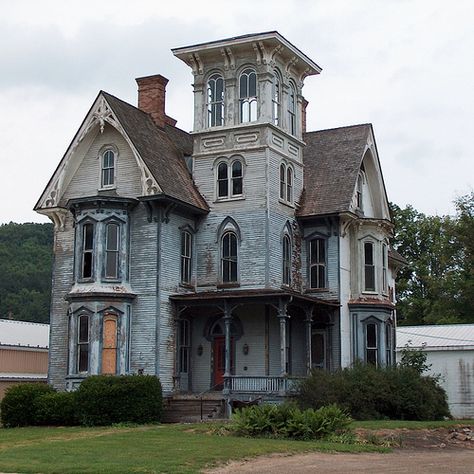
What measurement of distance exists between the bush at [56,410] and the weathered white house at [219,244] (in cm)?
223

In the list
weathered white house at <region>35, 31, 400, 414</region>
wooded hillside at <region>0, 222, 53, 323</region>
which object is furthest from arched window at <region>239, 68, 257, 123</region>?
wooded hillside at <region>0, 222, 53, 323</region>

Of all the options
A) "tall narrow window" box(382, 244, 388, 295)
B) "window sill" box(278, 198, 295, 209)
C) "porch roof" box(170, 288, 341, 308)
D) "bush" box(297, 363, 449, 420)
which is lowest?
A: "bush" box(297, 363, 449, 420)

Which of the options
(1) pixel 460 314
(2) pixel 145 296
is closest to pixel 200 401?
(2) pixel 145 296

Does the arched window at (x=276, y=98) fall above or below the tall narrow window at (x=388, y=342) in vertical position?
above

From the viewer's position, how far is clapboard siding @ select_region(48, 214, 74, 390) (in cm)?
3444

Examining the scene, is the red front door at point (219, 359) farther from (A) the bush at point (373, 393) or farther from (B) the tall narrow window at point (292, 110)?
(B) the tall narrow window at point (292, 110)

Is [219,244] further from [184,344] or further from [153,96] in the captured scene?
[153,96]

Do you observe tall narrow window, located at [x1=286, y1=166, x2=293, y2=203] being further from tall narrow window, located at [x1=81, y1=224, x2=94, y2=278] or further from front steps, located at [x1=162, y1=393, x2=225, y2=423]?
front steps, located at [x1=162, y1=393, x2=225, y2=423]

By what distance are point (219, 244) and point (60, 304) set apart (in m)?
6.56

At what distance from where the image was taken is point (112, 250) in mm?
33188

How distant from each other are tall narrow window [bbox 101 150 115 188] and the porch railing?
897 centimetres

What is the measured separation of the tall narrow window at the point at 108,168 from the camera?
3469 cm

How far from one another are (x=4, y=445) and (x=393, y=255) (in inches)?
988

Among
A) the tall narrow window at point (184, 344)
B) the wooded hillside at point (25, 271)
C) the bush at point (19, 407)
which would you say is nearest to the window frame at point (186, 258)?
the tall narrow window at point (184, 344)
